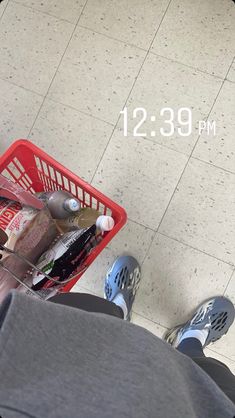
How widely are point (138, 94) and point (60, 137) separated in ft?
0.94

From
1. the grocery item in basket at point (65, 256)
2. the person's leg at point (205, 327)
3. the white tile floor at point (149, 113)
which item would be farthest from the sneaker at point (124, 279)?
the grocery item in basket at point (65, 256)

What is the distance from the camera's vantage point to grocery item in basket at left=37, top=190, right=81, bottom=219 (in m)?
1.07

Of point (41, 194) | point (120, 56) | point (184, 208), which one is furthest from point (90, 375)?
point (120, 56)

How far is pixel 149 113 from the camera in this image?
141 cm

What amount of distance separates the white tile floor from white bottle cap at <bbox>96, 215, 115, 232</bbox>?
14.2 inches

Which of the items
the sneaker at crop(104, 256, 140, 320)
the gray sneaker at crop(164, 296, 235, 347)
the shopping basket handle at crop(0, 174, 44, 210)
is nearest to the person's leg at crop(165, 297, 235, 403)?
the gray sneaker at crop(164, 296, 235, 347)

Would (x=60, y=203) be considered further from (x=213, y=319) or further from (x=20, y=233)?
(x=213, y=319)

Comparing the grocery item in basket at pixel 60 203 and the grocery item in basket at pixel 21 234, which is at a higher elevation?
the grocery item in basket at pixel 60 203

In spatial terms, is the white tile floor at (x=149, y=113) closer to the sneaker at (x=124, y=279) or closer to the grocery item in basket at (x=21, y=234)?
the sneaker at (x=124, y=279)

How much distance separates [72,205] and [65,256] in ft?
0.40

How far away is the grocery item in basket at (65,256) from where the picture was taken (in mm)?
1007

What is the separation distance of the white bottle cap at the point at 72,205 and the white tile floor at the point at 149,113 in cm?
34

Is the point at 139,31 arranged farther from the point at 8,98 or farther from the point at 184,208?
the point at 184,208

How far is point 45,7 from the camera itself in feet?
4.92
